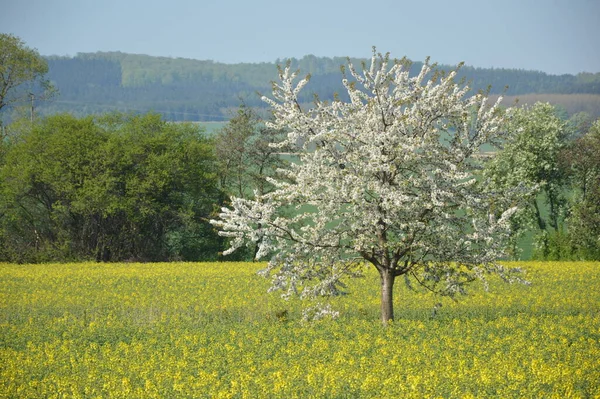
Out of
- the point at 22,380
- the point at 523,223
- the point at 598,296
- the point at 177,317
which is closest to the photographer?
the point at 22,380

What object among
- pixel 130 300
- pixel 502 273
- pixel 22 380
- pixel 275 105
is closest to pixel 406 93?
pixel 275 105

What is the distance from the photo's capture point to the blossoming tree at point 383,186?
775 inches

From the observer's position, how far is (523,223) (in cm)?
5400

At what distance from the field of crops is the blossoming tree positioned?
1.94 m

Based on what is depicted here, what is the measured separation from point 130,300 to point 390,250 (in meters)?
13.1

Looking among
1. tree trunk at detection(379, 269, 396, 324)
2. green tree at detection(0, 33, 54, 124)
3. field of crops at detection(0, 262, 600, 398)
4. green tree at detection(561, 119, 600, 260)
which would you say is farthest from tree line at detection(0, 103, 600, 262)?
tree trunk at detection(379, 269, 396, 324)

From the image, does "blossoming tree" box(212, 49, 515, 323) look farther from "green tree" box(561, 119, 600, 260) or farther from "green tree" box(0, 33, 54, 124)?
"green tree" box(0, 33, 54, 124)

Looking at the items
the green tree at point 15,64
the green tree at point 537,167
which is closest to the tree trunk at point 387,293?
the green tree at point 537,167

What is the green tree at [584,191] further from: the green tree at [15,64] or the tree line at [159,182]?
the green tree at [15,64]

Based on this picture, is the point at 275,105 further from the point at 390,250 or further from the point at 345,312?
the point at 345,312

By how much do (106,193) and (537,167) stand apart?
3038cm

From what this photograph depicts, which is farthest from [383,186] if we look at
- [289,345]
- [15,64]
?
[15,64]

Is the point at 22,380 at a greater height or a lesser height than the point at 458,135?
lesser

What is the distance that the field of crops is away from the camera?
14383 millimetres
